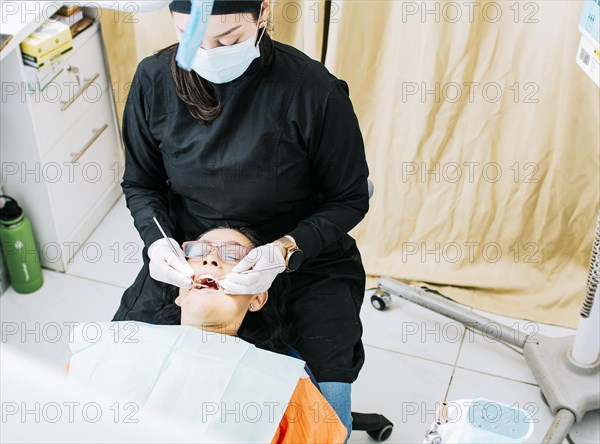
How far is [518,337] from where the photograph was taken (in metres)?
2.26

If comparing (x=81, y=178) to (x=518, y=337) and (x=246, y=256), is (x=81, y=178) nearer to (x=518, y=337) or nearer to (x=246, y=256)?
(x=246, y=256)

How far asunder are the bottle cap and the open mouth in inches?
41.4

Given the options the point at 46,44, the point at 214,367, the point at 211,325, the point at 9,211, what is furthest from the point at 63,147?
the point at 214,367

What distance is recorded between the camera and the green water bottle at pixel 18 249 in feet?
7.73

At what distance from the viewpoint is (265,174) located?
63.2 inches

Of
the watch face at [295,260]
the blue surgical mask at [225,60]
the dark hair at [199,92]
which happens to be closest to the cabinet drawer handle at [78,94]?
the dark hair at [199,92]

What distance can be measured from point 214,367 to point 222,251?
9.6 inches

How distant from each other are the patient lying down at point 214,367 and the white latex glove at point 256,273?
0.04 meters

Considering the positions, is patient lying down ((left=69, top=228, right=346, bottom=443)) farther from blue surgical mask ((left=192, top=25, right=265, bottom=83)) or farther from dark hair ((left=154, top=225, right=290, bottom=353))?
blue surgical mask ((left=192, top=25, right=265, bottom=83))

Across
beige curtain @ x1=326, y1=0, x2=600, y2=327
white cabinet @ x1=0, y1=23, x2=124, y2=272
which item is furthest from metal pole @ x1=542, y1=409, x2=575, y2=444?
white cabinet @ x1=0, y1=23, x2=124, y2=272

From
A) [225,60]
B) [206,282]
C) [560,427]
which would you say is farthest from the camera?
[560,427]

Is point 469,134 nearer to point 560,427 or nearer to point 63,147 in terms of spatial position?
point 560,427

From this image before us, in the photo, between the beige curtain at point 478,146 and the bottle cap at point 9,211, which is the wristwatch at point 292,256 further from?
the bottle cap at point 9,211

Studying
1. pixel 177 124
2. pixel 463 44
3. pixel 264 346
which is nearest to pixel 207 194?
pixel 177 124
